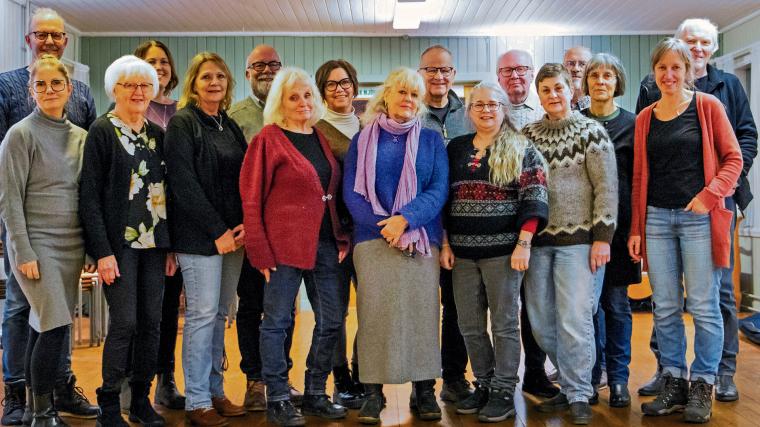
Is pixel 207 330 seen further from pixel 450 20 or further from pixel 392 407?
pixel 450 20

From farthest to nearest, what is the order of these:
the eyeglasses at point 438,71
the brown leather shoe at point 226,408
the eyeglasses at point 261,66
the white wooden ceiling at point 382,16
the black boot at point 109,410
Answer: the white wooden ceiling at point 382,16, the eyeglasses at point 261,66, the eyeglasses at point 438,71, the brown leather shoe at point 226,408, the black boot at point 109,410

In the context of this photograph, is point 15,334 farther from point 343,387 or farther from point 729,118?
point 729,118

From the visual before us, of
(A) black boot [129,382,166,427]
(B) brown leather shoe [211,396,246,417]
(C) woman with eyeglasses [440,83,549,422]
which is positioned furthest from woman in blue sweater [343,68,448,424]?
(A) black boot [129,382,166,427]

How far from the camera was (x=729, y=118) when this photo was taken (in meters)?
3.45

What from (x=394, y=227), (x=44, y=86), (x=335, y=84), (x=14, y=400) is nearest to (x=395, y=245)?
(x=394, y=227)

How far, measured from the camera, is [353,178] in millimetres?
3031

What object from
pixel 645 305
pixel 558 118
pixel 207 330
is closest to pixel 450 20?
pixel 645 305

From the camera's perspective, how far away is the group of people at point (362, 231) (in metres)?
2.87

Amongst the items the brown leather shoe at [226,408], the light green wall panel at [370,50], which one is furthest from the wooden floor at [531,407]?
the light green wall panel at [370,50]

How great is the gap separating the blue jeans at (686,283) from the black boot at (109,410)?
225cm

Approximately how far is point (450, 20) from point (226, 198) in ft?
16.9

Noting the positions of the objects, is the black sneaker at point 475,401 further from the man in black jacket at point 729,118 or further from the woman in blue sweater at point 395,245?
the man in black jacket at point 729,118

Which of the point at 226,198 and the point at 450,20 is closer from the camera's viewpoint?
the point at 226,198

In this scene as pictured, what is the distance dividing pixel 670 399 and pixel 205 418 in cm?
195
